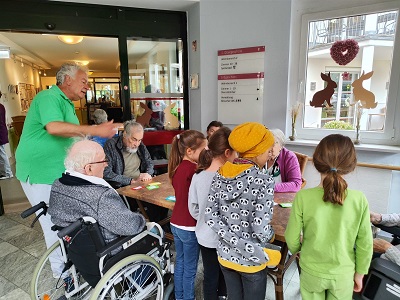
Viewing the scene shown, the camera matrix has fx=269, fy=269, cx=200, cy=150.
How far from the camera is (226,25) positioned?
2938 mm

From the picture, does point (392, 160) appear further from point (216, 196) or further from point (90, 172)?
point (90, 172)

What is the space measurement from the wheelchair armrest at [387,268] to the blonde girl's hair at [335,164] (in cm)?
37

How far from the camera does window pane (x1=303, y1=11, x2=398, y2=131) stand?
254cm

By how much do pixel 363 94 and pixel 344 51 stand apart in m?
0.46

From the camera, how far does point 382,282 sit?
1147 millimetres

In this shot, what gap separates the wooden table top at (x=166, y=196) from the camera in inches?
54.4

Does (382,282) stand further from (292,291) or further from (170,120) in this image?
(170,120)

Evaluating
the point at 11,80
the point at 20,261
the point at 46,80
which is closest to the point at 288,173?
the point at 20,261

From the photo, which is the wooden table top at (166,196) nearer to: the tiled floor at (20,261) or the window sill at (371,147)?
the tiled floor at (20,261)


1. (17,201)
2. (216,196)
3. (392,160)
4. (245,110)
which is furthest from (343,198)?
(17,201)

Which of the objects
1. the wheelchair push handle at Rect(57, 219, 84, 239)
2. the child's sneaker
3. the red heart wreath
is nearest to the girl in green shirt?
the wheelchair push handle at Rect(57, 219, 84, 239)

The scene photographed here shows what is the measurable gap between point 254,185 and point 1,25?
307cm

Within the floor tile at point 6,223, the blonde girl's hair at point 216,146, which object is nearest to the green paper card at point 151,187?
the blonde girl's hair at point 216,146

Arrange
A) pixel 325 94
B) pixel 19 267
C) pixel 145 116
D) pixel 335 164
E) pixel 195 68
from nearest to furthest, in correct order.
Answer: pixel 335 164 → pixel 19 267 → pixel 325 94 → pixel 195 68 → pixel 145 116
